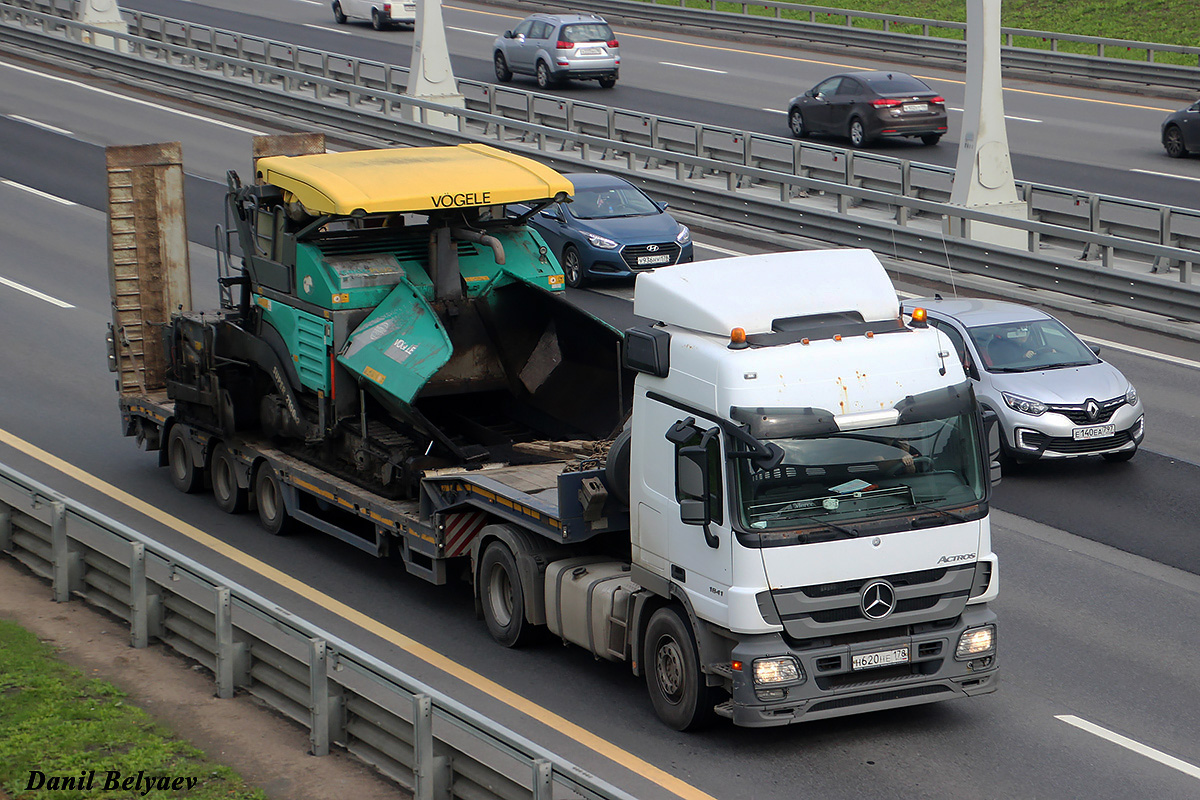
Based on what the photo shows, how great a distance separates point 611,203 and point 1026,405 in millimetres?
10340

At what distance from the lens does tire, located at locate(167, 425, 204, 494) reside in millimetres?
15188

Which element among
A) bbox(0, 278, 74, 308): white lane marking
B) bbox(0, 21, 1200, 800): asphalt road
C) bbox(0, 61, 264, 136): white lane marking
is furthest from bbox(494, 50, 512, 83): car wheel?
bbox(0, 21, 1200, 800): asphalt road

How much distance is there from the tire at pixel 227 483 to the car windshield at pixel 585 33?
26.4 m

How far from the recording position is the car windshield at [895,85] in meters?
32.0

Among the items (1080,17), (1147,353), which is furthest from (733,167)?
(1080,17)

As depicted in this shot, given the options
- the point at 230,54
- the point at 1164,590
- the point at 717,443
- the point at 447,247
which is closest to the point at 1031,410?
the point at 1164,590

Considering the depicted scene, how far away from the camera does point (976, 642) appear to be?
9.59 metres

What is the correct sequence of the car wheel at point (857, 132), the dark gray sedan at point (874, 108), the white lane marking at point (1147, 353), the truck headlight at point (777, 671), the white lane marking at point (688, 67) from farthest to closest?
1. the white lane marking at point (688, 67)
2. the car wheel at point (857, 132)
3. the dark gray sedan at point (874, 108)
4. the white lane marking at point (1147, 353)
5. the truck headlight at point (777, 671)

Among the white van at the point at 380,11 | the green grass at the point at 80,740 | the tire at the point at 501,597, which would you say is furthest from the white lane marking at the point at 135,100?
the green grass at the point at 80,740

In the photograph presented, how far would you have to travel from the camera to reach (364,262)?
12852 millimetres

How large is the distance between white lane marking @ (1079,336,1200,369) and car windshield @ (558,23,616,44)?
2211cm

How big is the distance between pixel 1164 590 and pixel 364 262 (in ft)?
22.9

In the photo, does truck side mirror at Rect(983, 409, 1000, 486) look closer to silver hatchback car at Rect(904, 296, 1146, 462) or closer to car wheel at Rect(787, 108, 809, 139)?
silver hatchback car at Rect(904, 296, 1146, 462)

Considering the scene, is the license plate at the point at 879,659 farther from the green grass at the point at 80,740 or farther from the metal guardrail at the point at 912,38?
the metal guardrail at the point at 912,38
